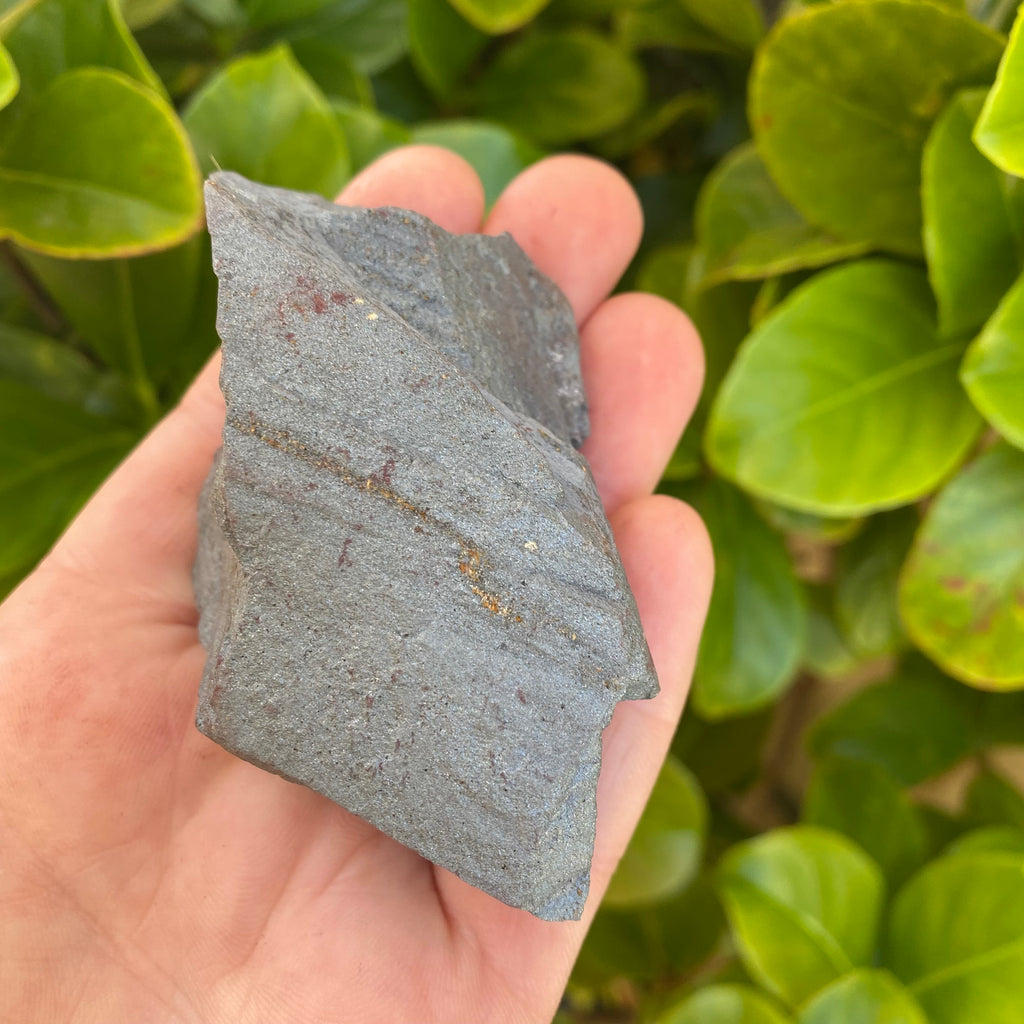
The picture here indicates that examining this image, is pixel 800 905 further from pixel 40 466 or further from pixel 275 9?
pixel 275 9

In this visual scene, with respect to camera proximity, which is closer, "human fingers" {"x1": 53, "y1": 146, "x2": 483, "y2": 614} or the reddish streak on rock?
the reddish streak on rock

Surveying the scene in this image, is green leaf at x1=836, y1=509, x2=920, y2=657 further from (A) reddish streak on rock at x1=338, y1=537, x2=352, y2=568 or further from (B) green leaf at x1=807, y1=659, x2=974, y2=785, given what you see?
(A) reddish streak on rock at x1=338, y1=537, x2=352, y2=568

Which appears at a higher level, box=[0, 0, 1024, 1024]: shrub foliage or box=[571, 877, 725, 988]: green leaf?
box=[0, 0, 1024, 1024]: shrub foliage

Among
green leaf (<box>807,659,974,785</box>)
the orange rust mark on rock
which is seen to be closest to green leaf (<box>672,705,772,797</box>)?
green leaf (<box>807,659,974,785</box>)

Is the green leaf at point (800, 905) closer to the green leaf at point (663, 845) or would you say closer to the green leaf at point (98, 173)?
the green leaf at point (663, 845)

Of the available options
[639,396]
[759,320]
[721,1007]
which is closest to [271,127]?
[639,396]

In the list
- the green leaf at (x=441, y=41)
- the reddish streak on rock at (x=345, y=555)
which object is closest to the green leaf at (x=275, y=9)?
the green leaf at (x=441, y=41)

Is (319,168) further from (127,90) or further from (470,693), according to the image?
(470,693)
